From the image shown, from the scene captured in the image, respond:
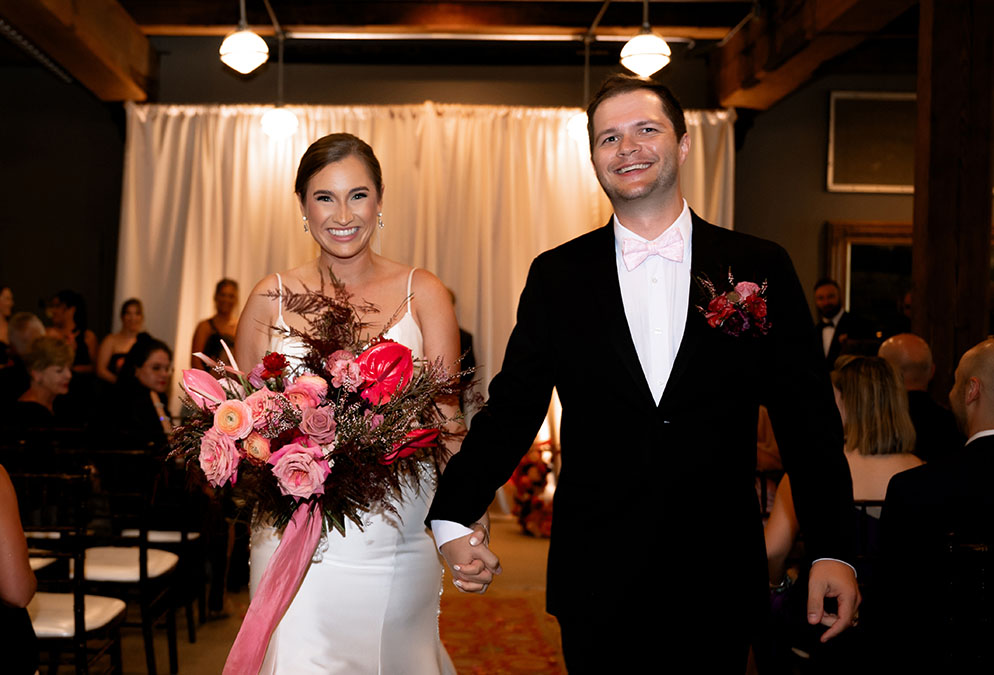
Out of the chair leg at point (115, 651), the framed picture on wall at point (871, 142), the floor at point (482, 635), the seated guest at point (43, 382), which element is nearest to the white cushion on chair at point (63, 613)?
the chair leg at point (115, 651)

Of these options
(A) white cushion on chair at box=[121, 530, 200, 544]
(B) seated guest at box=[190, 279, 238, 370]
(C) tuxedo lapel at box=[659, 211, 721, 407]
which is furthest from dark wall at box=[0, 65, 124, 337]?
(C) tuxedo lapel at box=[659, 211, 721, 407]

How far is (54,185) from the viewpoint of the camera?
1002cm

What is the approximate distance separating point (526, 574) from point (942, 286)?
301 centimetres

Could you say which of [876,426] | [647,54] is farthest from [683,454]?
[647,54]

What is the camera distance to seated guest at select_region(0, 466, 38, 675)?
2.43 meters

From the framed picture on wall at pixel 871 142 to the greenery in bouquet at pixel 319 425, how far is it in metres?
8.31

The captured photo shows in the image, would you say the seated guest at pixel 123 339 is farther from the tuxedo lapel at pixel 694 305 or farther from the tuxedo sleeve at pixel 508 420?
the tuxedo lapel at pixel 694 305

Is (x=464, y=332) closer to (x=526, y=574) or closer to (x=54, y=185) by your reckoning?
(x=526, y=574)

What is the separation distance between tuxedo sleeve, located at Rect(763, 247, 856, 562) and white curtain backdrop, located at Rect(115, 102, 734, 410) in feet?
23.9

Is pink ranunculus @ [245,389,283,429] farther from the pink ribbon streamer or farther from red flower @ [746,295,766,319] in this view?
red flower @ [746,295,766,319]

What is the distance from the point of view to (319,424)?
2.33m

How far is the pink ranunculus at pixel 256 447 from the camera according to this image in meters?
2.33

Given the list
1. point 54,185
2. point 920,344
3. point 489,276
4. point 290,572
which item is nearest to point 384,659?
point 290,572

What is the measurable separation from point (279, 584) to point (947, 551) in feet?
5.32
